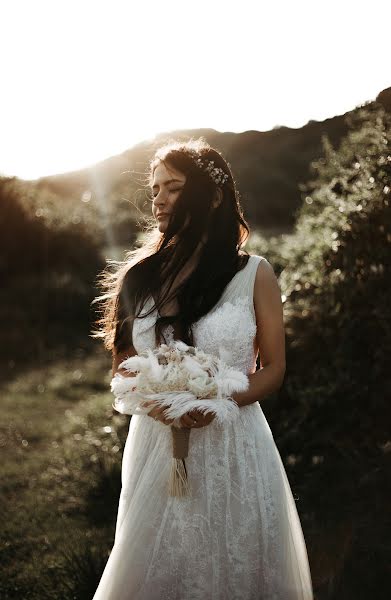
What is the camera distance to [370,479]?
479 centimetres

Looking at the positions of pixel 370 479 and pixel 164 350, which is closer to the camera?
pixel 164 350

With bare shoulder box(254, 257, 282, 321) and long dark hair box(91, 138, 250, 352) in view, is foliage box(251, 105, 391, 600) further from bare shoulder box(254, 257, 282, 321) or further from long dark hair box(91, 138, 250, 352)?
long dark hair box(91, 138, 250, 352)

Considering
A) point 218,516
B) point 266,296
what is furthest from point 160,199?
point 218,516

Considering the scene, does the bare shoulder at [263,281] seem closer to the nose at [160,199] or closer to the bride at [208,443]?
the bride at [208,443]

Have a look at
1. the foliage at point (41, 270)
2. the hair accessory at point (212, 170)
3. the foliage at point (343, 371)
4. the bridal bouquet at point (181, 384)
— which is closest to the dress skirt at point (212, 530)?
the bridal bouquet at point (181, 384)

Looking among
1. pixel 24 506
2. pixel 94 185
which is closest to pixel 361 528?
pixel 24 506

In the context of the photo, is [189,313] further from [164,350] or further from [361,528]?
[361,528]

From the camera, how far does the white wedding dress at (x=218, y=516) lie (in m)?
3.00

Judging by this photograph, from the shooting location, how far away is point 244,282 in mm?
3156

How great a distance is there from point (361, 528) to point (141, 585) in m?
2.01

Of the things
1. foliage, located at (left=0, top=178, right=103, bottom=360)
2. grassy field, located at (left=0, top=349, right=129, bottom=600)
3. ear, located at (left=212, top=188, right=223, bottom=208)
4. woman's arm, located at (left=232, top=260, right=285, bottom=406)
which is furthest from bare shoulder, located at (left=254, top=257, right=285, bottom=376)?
foliage, located at (left=0, top=178, right=103, bottom=360)

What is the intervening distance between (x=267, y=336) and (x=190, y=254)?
0.59 meters

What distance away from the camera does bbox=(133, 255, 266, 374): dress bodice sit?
3102mm

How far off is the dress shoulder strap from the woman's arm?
0.02m
